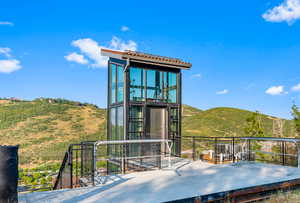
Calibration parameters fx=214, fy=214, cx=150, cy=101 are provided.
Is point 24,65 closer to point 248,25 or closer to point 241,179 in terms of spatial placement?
point 248,25

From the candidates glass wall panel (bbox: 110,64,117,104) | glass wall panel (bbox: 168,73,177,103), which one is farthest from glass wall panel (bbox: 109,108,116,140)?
glass wall panel (bbox: 168,73,177,103)

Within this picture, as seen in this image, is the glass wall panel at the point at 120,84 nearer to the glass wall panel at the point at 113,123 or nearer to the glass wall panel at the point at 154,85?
the glass wall panel at the point at 113,123

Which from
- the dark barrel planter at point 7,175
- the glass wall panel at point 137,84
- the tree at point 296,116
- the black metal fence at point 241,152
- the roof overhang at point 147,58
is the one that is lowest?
the black metal fence at point 241,152

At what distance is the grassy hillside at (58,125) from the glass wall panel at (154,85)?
12.2 m

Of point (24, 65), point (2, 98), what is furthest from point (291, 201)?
point (2, 98)

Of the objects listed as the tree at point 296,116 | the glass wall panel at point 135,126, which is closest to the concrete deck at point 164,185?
the glass wall panel at point 135,126

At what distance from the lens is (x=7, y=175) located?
2787 mm

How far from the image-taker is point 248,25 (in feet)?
59.5

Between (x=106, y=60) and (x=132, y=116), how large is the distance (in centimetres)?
339

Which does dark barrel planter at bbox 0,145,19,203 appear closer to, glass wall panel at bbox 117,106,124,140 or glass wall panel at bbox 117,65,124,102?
glass wall panel at bbox 117,106,124,140

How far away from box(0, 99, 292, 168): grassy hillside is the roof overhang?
1186 cm

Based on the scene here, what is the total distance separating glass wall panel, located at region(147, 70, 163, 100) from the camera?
8.98m

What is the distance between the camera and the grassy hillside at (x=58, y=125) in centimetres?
2058

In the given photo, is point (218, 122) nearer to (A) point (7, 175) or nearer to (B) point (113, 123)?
(B) point (113, 123)
